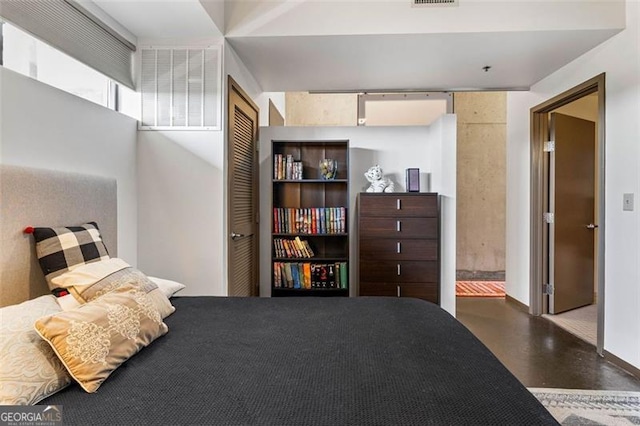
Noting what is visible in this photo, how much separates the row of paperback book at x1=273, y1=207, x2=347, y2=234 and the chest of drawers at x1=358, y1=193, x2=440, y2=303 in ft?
1.03

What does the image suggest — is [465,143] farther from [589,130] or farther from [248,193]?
[248,193]

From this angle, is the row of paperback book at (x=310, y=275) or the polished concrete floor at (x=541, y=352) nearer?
the polished concrete floor at (x=541, y=352)

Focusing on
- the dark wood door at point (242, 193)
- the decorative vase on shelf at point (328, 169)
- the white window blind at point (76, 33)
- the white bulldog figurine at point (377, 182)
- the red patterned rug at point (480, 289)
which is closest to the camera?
the white window blind at point (76, 33)

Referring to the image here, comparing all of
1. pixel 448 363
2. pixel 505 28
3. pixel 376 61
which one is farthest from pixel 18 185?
pixel 505 28

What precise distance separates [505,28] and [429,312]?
2164mm

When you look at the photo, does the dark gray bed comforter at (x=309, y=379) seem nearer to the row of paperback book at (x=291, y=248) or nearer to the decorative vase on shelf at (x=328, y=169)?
the row of paperback book at (x=291, y=248)

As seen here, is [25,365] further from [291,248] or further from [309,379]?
[291,248]

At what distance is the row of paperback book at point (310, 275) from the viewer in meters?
3.53

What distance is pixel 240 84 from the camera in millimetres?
3055

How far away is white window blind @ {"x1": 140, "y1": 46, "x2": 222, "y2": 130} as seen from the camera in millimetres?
2604

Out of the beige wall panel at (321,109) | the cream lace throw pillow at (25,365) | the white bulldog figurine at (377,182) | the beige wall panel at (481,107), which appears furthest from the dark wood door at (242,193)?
the beige wall panel at (481,107)

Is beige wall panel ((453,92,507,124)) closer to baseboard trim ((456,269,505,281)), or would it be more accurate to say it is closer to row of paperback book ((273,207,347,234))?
baseboard trim ((456,269,505,281))

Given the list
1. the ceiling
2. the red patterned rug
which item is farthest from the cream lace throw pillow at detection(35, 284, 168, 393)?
the red patterned rug

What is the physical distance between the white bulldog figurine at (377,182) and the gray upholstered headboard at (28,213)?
8.12ft
